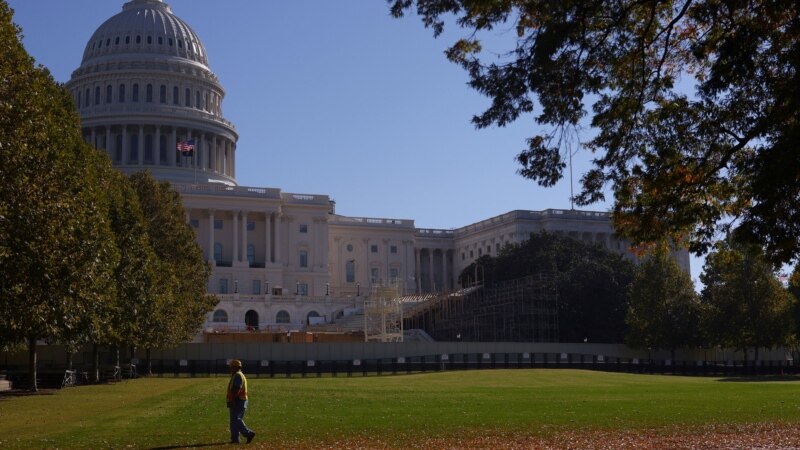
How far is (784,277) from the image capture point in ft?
340

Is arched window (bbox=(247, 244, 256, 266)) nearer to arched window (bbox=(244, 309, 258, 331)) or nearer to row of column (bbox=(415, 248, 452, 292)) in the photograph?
arched window (bbox=(244, 309, 258, 331))

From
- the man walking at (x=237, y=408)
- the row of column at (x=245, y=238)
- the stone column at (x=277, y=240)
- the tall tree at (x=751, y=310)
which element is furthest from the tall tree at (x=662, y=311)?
the man walking at (x=237, y=408)

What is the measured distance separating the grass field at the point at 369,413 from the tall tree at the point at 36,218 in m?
3.79

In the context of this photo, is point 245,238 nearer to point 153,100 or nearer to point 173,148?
point 173,148

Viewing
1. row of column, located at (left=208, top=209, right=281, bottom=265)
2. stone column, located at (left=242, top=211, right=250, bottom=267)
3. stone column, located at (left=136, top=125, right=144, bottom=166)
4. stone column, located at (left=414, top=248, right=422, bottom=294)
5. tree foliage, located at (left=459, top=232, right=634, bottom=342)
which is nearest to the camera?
tree foliage, located at (left=459, top=232, right=634, bottom=342)

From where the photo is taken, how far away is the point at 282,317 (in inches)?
5536

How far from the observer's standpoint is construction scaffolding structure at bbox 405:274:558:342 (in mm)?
116500

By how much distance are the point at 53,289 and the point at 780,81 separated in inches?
1090

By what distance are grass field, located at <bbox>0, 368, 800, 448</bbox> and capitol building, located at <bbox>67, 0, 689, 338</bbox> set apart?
97.2 metres

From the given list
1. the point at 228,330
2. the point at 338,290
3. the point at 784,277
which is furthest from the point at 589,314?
the point at 338,290

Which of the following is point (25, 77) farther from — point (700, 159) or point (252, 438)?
point (700, 159)

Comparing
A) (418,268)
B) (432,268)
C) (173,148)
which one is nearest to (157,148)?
(173,148)

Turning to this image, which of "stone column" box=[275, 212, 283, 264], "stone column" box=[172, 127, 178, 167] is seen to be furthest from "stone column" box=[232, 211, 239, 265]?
"stone column" box=[172, 127, 178, 167]

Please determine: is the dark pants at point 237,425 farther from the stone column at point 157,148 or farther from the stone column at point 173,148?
the stone column at point 173,148
